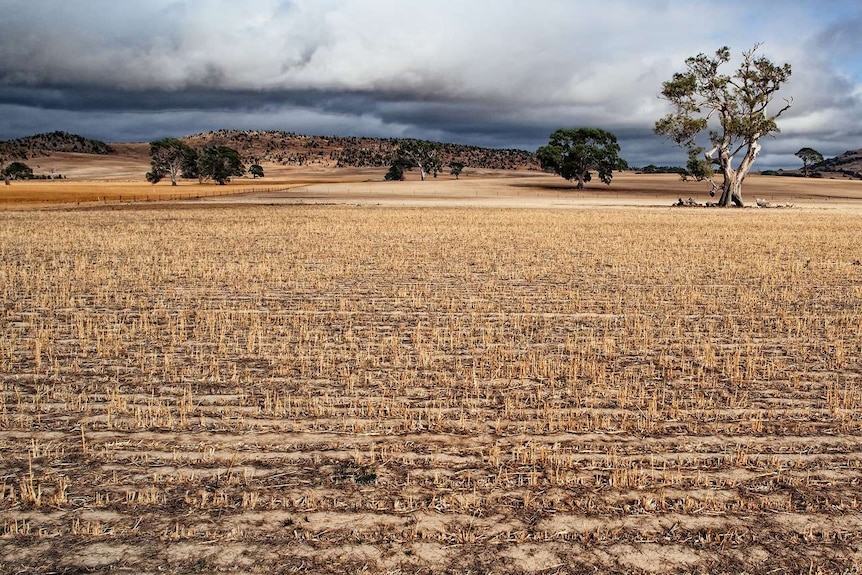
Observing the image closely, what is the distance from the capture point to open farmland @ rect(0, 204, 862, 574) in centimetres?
591

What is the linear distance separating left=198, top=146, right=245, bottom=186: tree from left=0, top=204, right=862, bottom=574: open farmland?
12891 cm

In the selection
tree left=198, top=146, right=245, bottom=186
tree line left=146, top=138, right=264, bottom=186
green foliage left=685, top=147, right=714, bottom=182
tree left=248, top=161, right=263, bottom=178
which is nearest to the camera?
green foliage left=685, top=147, right=714, bottom=182

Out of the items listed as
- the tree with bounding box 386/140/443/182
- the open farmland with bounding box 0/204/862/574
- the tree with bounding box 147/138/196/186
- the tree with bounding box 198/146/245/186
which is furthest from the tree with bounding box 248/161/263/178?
the open farmland with bounding box 0/204/862/574

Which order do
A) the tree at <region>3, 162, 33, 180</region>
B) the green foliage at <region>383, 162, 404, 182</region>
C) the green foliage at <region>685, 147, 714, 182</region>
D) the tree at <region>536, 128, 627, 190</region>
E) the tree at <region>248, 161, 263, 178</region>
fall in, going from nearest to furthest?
1. the green foliage at <region>685, 147, 714, 182</region>
2. the tree at <region>536, 128, 627, 190</region>
3. the tree at <region>3, 162, 33, 180</region>
4. the green foliage at <region>383, 162, 404, 182</region>
5. the tree at <region>248, 161, 263, 178</region>

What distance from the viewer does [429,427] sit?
846 centimetres

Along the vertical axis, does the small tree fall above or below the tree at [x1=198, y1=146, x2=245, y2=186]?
above

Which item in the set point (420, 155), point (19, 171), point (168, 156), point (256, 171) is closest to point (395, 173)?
point (420, 155)

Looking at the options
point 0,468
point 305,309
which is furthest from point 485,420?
point 305,309

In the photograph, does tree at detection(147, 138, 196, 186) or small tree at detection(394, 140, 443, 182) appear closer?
tree at detection(147, 138, 196, 186)

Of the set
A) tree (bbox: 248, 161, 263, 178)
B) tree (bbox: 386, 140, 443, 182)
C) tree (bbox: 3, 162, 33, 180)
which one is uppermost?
tree (bbox: 386, 140, 443, 182)

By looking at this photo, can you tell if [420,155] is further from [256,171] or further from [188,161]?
[188,161]

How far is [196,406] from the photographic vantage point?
9188 millimetres

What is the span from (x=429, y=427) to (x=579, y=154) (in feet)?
367

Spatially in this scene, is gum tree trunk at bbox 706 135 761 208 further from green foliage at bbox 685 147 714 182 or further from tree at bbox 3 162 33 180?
tree at bbox 3 162 33 180
